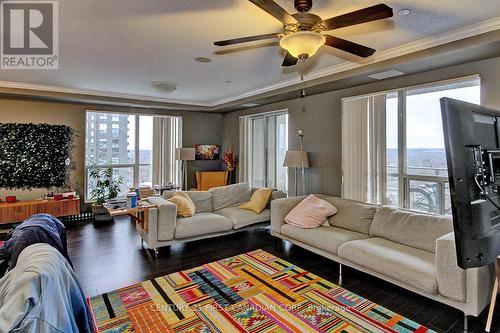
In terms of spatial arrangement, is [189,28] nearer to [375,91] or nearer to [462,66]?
[375,91]

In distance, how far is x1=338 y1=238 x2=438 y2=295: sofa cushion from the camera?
2451 mm

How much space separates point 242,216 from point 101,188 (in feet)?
11.3

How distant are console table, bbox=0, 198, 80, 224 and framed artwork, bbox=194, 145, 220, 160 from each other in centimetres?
292

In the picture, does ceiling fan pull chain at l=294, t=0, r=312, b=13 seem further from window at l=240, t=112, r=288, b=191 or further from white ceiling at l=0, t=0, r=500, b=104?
window at l=240, t=112, r=288, b=191

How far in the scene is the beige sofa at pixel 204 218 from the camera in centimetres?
384

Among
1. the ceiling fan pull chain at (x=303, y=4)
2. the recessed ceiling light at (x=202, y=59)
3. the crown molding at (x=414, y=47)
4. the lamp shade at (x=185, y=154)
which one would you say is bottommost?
the lamp shade at (x=185, y=154)

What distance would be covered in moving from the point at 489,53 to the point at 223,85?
12.0 ft

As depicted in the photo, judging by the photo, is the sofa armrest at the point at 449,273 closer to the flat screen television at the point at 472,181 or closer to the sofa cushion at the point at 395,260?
the sofa cushion at the point at 395,260

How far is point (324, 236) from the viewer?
11.3 ft

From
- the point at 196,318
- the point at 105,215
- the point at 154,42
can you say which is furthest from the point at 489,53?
the point at 105,215

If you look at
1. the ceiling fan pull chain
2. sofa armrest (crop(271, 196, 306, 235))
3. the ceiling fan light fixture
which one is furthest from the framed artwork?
the ceiling fan pull chain

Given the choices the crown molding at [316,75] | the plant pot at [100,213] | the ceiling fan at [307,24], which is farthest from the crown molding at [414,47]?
the plant pot at [100,213]

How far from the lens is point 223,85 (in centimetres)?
508

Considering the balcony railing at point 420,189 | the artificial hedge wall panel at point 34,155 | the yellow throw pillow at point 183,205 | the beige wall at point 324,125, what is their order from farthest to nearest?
the artificial hedge wall panel at point 34,155 < the yellow throw pillow at point 183,205 < the beige wall at point 324,125 < the balcony railing at point 420,189
